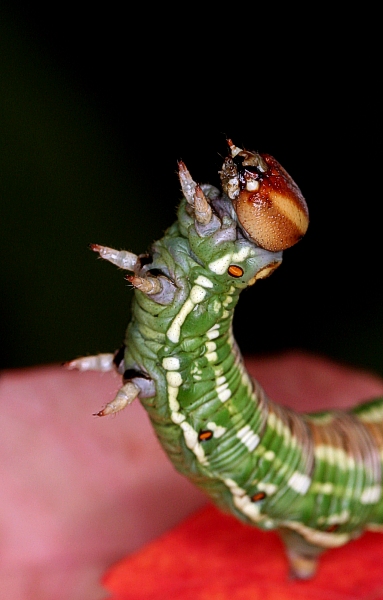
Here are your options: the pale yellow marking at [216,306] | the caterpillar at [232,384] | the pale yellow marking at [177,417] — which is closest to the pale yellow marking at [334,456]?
the caterpillar at [232,384]

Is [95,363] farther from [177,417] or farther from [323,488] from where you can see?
[323,488]

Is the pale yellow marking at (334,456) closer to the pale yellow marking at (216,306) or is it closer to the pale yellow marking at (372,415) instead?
the pale yellow marking at (372,415)

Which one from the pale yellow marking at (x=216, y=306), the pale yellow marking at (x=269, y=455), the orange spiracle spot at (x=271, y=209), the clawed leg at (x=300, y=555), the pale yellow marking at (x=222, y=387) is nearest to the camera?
the orange spiracle spot at (x=271, y=209)

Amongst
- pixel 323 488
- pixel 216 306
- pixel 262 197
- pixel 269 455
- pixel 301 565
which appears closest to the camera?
pixel 262 197

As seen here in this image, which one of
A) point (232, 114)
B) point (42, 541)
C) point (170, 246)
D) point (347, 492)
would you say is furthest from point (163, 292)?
point (232, 114)

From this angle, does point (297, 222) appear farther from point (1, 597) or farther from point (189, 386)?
point (1, 597)

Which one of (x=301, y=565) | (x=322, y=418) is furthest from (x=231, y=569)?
(x=322, y=418)
